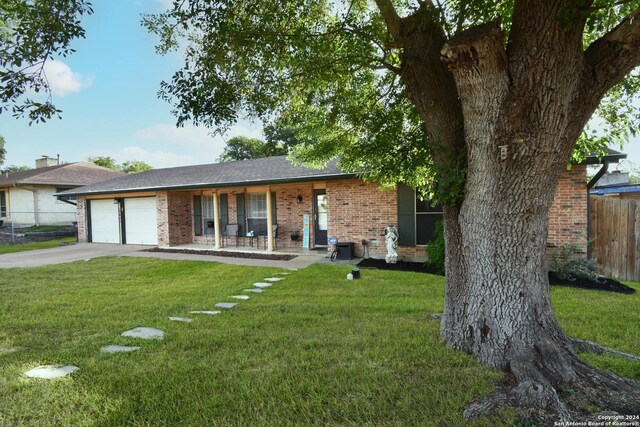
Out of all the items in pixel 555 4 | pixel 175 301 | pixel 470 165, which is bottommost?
pixel 175 301

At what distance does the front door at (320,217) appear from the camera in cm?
1205

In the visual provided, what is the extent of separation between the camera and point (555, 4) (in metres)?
2.64

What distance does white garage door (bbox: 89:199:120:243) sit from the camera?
51.9ft

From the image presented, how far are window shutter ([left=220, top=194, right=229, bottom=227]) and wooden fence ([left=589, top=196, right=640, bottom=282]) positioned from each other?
1153 centimetres

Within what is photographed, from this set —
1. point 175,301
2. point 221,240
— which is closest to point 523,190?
point 175,301

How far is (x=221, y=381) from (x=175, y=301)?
11.4ft

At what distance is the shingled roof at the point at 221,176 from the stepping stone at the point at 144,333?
6541 millimetres

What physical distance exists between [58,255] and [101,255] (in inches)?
63.9

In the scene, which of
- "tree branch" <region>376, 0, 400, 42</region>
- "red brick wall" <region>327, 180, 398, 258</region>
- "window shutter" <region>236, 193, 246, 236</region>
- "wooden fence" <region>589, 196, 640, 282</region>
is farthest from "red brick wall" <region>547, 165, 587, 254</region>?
"window shutter" <region>236, 193, 246, 236</region>

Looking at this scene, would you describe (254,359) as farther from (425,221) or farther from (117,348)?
(425,221)

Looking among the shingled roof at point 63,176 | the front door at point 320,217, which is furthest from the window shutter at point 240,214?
the shingled roof at point 63,176

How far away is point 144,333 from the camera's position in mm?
Answer: 4156

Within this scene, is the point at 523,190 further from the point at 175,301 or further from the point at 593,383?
the point at 175,301

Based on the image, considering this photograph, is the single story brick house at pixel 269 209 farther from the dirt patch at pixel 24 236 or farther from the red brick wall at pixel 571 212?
the dirt patch at pixel 24 236
